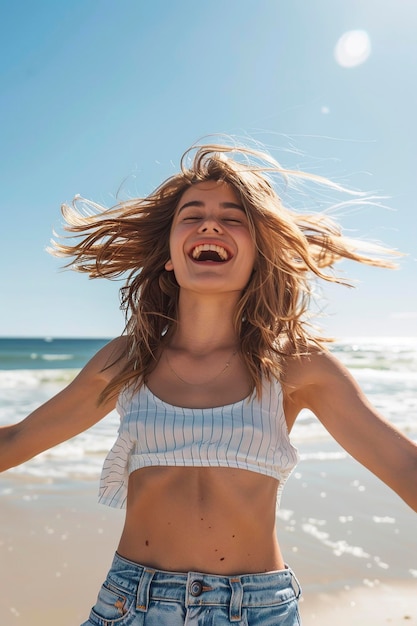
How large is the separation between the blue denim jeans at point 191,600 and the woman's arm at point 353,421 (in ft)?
1.71

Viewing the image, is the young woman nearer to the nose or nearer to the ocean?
the nose

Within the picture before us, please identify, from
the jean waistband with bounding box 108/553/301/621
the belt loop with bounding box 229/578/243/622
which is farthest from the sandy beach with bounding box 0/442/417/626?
the belt loop with bounding box 229/578/243/622

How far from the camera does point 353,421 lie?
227cm

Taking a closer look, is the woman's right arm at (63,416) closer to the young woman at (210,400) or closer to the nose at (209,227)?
the young woman at (210,400)

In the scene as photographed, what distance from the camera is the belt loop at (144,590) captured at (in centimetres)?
200

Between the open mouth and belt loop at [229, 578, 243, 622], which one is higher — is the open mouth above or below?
above

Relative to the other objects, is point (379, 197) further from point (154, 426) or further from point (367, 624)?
point (367, 624)

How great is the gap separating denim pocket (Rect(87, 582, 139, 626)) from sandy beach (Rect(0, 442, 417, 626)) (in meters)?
1.69

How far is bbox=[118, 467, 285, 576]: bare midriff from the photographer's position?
2.10 m

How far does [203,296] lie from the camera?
9.06 ft

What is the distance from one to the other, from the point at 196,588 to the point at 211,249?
1.34 meters

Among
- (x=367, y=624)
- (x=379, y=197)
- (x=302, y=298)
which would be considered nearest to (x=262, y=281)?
(x=302, y=298)

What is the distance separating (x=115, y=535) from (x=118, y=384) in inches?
106

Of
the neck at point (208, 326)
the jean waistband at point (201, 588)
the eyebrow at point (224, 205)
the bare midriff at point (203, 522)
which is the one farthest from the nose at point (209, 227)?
the jean waistband at point (201, 588)
